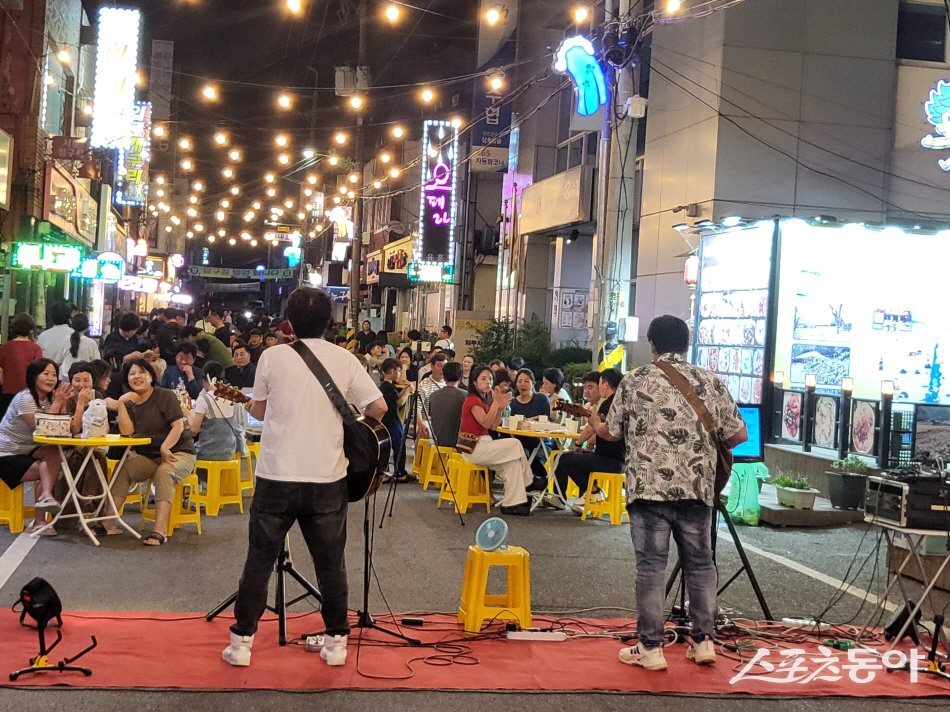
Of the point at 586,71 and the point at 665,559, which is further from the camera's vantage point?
the point at 586,71

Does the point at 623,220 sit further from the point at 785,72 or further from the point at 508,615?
the point at 508,615

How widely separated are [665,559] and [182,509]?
5479 millimetres

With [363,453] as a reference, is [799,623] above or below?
below

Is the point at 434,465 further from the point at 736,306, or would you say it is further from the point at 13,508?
the point at 736,306

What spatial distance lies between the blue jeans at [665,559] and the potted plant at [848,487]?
251 inches

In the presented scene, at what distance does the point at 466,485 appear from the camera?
11172 mm

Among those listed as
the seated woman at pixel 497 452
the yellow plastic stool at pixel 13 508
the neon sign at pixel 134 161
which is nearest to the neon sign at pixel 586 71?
the seated woman at pixel 497 452

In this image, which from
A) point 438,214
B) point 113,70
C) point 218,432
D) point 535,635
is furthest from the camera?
point 438,214

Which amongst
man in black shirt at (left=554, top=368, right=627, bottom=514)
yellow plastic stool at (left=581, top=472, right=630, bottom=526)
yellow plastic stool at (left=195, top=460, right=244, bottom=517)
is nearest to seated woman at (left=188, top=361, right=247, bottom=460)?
yellow plastic stool at (left=195, top=460, right=244, bottom=517)

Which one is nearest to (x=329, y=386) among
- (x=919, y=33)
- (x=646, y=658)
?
(x=646, y=658)

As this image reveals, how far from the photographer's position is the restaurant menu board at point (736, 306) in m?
16.1

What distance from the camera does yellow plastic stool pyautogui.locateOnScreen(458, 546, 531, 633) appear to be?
6340 millimetres

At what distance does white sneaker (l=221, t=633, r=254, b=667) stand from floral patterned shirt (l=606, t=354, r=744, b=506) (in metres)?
2.33

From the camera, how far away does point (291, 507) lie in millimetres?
5398
